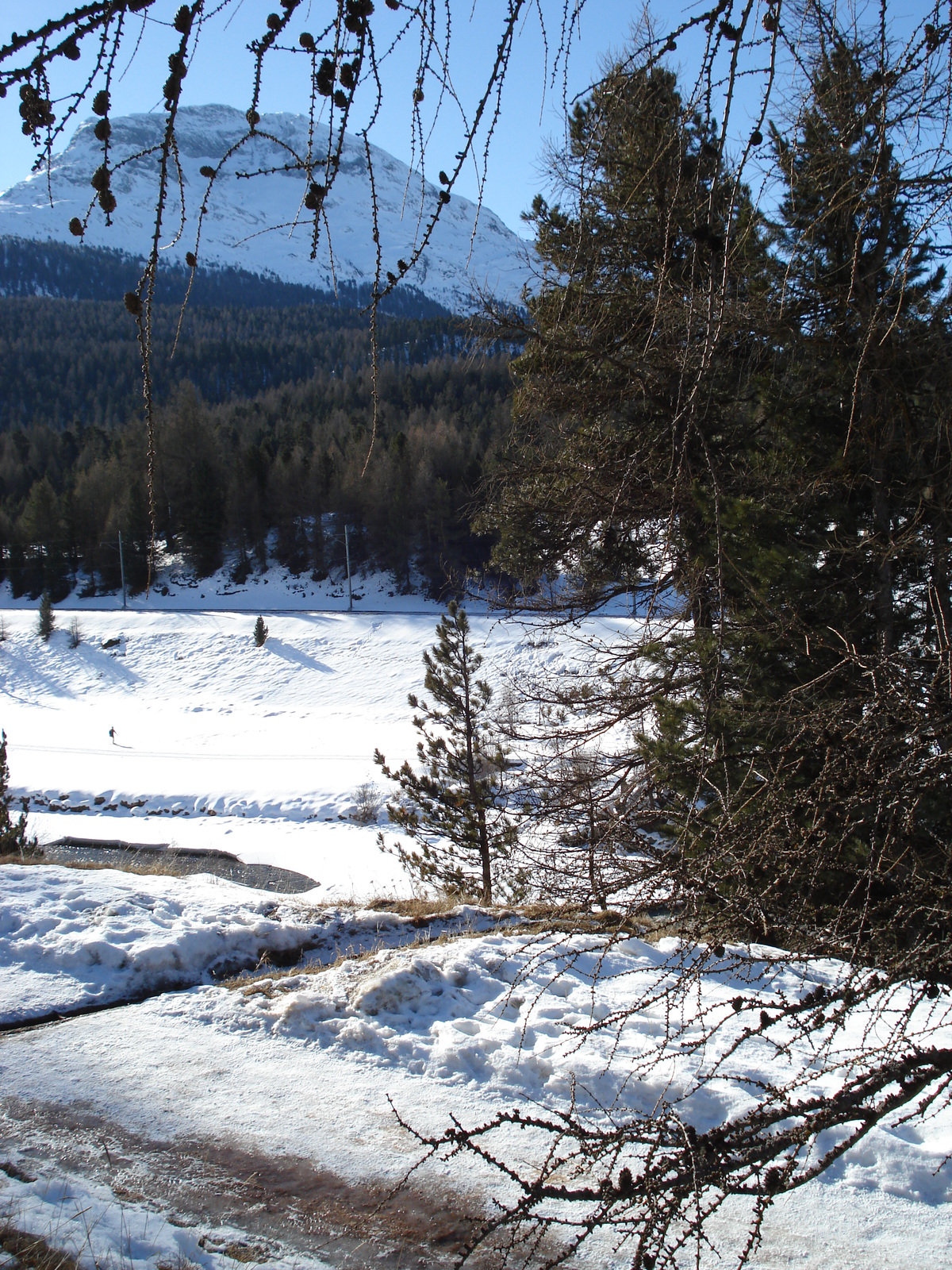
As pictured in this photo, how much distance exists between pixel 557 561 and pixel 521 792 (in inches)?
102

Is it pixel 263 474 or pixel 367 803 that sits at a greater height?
pixel 263 474

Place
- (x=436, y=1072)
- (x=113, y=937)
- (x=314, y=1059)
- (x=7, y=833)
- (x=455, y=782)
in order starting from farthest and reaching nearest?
(x=455, y=782) < (x=7, y=833) < (x=113, y=937) < (x=314, y=1059) < (x=436, y=1072)

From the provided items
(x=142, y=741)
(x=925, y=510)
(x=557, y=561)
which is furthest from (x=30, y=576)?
(x=925, y=510)

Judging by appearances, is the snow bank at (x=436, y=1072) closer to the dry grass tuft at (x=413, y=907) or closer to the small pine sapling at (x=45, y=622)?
the dry grass tuft at (x=413, y=907)

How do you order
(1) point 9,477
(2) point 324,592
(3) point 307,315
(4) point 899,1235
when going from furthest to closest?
(3) point 307,315, (1) point 9,477, (2) point 324,592, (4) point 899,1235

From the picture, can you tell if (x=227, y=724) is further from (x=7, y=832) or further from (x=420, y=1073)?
(x=420, y=1073)

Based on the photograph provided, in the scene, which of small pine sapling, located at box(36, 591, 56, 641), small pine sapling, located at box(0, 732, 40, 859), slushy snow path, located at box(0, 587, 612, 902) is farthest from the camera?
small pine sapling, located at box(36, 591, 56, 641)

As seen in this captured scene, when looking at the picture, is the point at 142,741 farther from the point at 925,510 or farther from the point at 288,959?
the point at 925,510

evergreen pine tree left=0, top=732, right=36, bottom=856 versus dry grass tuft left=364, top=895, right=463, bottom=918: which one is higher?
dry grass tuft left=364, top=895, right=463, bottom=918

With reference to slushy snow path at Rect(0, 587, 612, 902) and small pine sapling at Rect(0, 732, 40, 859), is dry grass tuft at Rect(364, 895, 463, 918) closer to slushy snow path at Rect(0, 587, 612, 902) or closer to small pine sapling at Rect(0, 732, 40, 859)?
small pine sapling at Rect(0, 732, 40, 859)

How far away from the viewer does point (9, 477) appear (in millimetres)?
70938

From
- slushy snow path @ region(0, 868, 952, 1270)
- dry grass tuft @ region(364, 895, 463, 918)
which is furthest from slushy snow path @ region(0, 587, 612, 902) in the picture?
slushy snow path @ region(0, 868, 952, 1270)

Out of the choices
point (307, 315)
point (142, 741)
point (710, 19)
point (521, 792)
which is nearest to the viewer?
point (710, 19)

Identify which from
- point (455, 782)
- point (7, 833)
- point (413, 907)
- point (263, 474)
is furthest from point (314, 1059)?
point (263, 474)
